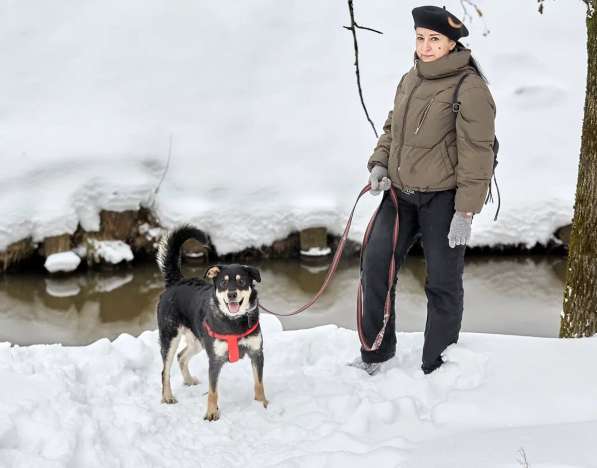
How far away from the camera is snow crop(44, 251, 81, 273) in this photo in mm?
7543

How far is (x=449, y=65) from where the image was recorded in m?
2.98

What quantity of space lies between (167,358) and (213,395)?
43 cm

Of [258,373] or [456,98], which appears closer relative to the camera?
[456,98]

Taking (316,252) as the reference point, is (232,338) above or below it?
above

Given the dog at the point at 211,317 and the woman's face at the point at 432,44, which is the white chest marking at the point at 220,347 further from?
the woman's face at the point at 432,44

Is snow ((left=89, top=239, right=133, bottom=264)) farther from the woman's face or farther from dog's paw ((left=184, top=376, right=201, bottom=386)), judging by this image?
the woman's face

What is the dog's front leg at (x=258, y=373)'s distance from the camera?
3533mm

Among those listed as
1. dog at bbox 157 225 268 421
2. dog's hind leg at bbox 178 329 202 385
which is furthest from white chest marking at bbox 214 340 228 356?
dog's hind leg at bbox 178 329 202 385

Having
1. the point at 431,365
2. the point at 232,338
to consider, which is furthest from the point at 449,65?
the point at 232,338

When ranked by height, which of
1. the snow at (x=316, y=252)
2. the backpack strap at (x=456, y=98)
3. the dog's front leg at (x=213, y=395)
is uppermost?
the backpack strap at (x=456, y=98)

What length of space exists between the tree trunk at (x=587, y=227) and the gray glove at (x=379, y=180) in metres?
1.29

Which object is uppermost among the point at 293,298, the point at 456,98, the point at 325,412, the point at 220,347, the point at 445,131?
the point at 456,98

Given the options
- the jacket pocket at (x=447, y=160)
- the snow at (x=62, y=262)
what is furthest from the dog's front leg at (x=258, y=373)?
the snow at (x=62, y=262)

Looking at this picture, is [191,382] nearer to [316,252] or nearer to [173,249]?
[173,249]
